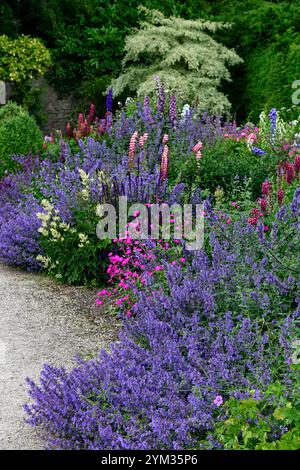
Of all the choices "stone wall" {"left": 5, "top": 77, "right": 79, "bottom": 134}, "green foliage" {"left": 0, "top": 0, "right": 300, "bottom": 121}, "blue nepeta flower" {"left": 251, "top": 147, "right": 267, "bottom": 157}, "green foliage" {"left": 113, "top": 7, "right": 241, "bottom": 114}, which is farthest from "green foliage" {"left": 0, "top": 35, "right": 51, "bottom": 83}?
"blue nepeta flower" {"left": 251, "top": 147, "right": 267, "bottom": 157}

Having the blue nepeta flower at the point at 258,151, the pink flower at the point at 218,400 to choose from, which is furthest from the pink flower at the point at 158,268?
the blue nepeta flower at the point at 258,151

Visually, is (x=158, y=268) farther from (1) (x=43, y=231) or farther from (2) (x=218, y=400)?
(2) (x=218, y=400)

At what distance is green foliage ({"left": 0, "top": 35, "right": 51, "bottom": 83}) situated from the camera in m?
11.8

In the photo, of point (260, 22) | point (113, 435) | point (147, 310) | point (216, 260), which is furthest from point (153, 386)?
point (260, 22)

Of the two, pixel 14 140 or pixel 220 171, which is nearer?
pixel 220 171

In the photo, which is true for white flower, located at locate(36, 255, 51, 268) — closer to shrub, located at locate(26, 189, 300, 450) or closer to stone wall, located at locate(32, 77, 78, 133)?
shrub, located at locate(26, 189, 300, 450)

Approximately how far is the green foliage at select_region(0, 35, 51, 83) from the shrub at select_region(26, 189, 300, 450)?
826 cm

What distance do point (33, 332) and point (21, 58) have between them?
8174 millimetres

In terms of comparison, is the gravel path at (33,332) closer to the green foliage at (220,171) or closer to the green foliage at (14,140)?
the green foliage at (220,171)

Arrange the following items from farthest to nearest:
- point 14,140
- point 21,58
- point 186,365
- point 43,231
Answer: point 21,58, point 14,140, point 43,231, point 186,365

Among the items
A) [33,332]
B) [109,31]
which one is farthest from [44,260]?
[109,31]

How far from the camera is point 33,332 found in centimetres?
466

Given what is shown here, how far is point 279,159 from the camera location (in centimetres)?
658

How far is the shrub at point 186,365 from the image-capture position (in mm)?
3164
